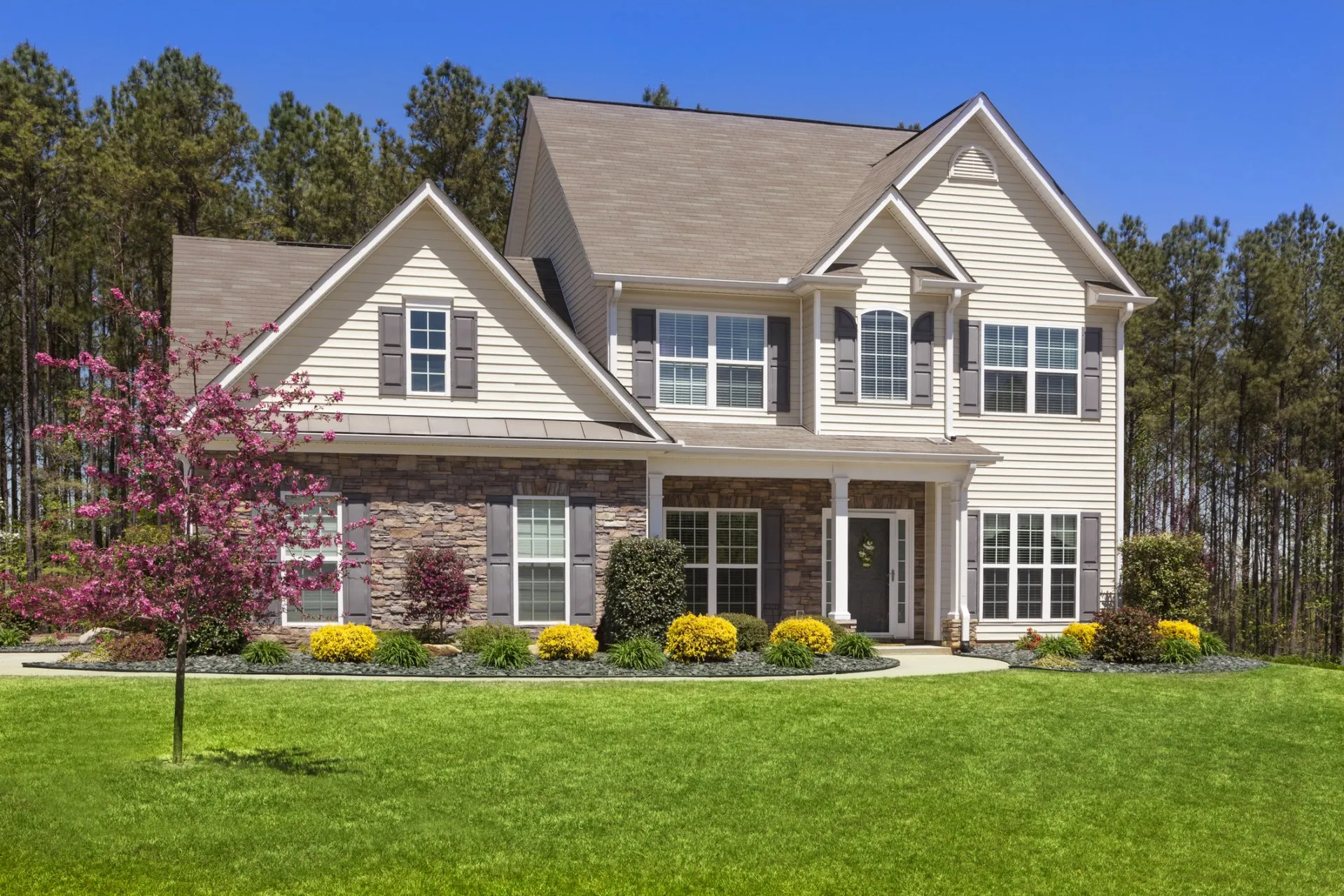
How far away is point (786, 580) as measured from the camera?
21.9 meters

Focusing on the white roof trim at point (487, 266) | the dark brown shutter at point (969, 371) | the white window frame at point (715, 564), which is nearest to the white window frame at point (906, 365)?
the dark brown shutter at point (969, 371)

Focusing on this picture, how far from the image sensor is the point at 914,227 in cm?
2198

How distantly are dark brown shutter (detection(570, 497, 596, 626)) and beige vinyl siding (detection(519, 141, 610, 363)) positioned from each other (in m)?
3.16

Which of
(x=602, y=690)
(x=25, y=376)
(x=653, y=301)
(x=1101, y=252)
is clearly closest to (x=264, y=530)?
(x=602, y=690)

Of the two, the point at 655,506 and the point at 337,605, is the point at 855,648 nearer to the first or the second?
the point at 655,506

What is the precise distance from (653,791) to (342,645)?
23.1 ft

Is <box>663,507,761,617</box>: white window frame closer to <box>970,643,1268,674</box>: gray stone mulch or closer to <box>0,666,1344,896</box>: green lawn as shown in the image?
<box>970,643,1268,674</box>: gray stone mulch

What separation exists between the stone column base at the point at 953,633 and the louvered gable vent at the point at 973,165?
7.73 meters

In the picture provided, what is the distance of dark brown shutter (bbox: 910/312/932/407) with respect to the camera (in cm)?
2217

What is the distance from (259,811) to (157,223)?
83.0ft

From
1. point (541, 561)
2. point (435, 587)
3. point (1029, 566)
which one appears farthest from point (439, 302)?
point (1029, 566)

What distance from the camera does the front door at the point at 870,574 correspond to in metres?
22.6

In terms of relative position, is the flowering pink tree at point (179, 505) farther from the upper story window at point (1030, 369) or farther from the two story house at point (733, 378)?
the upper story window at point (1030, 369)

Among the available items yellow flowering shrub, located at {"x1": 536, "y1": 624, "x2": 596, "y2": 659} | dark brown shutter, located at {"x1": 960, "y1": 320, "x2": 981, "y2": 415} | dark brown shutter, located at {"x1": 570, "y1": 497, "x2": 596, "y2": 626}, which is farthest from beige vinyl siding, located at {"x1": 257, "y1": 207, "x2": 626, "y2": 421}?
dark brown shutter, located at {"x1": 960, "y1": 320, "x2": 981, "y2": 415}
